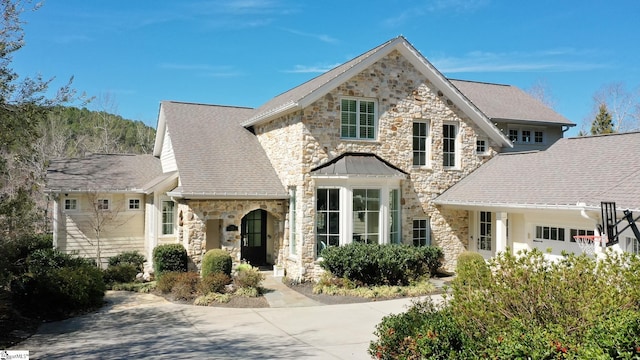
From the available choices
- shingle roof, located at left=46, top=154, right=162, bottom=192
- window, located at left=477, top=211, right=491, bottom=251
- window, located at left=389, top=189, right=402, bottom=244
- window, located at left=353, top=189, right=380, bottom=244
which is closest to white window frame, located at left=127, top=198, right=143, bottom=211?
shingle roof, located at left=46, top=154, right=162, bottom=192

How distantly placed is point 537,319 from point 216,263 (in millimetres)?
10424

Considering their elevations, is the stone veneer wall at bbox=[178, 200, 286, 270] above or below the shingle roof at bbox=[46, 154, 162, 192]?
below

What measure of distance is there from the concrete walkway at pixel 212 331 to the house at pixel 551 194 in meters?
4.39

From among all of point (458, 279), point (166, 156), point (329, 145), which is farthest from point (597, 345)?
point (166, 156)

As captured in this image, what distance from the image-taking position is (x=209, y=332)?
10.3 m

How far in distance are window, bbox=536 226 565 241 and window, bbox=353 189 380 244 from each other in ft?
17.5

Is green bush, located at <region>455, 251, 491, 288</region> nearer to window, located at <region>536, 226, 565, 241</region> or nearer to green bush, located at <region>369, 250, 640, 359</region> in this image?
green bush, located at <region>369, 250, 640, 359</region>

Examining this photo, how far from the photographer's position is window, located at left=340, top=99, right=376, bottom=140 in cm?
1664

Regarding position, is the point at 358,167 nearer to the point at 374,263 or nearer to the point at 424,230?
the point at 374,263

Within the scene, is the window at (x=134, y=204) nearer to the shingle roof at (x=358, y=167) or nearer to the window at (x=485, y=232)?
the shingle roof at (x=358, y=167)

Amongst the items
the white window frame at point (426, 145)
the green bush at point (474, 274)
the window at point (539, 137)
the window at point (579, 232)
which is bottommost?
the green bush at point (474, 274)

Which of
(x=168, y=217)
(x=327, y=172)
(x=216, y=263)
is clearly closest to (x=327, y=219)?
(x=327, y=172)

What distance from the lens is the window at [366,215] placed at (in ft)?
52.3

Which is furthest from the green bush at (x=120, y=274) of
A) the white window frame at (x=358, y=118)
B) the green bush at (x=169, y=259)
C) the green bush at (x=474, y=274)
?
the green bush at (x=474, y=274)
